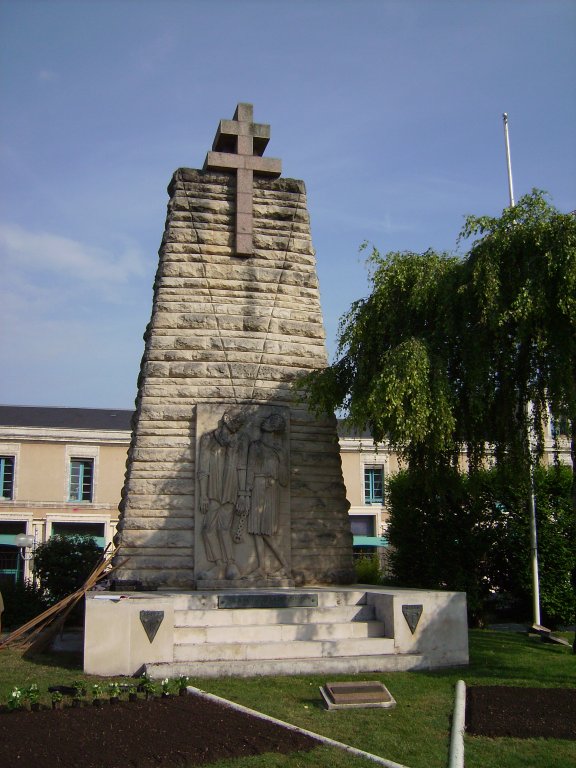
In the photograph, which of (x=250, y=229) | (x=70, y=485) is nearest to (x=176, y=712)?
(x=250, y=229)

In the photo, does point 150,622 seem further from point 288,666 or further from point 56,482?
point 56,482

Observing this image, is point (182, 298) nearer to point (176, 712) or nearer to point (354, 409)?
point (354, 409)

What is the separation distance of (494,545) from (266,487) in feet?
19.9

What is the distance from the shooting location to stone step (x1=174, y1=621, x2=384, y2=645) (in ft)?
31.7

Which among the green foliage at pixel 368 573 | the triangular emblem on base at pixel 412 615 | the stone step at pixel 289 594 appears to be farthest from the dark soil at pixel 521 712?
the green foliage at pixel 368 573

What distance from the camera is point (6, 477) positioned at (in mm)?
28797

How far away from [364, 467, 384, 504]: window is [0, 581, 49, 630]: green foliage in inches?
744

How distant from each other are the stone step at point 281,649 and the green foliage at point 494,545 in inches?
233

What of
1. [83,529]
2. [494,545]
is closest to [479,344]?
[494,545]

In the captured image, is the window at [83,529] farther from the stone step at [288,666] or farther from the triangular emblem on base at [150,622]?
the stone step at [288,666]

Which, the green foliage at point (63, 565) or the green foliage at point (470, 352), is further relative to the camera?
the green foliage at point (63, 565)

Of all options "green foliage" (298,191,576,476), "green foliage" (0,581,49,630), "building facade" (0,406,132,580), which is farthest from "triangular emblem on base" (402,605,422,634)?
"building facade" (0,406,132,580)

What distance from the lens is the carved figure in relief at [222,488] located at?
11.7 meters

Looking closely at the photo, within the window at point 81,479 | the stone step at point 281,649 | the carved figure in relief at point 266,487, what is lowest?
the stone step at point 281,649
